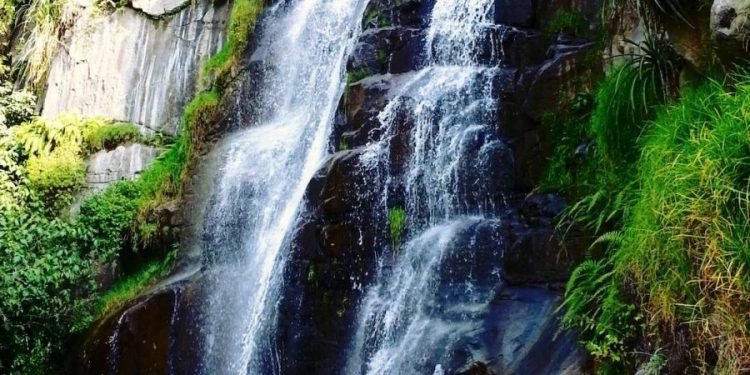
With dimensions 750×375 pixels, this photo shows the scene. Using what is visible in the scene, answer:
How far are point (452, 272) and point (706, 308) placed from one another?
3104 mm

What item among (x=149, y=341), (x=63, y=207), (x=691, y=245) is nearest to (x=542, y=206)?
(x=691, y=245)

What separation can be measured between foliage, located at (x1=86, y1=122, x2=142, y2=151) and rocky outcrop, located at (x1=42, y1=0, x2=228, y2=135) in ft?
0.86

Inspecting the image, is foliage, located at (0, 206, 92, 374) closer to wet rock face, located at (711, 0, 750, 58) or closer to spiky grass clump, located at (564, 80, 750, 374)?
spiky grass clump, located at (564, 80, 750, 374)

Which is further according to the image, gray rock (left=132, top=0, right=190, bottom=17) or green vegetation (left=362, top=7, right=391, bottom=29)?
gray rock (left=132, top=0, right=190, bottom=17)

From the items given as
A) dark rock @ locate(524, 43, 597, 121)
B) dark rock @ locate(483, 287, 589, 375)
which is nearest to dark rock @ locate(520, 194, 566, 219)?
dark rock @ locate(483, 287, 589, 375)

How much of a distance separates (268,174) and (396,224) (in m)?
2.78

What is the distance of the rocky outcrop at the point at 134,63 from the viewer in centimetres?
1261

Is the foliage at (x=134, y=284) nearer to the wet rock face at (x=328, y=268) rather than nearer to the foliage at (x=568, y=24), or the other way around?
the wet rock face at (x=328, y=268)

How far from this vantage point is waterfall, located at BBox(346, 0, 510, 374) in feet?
21.2

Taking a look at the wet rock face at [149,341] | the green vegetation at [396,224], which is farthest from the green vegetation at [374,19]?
the wet rock face at [149,341]

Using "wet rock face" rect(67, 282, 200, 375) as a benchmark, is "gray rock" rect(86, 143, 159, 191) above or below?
above

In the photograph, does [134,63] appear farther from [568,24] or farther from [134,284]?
[568,24]

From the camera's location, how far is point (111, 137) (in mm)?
12328

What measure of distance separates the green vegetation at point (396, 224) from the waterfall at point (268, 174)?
130cm
